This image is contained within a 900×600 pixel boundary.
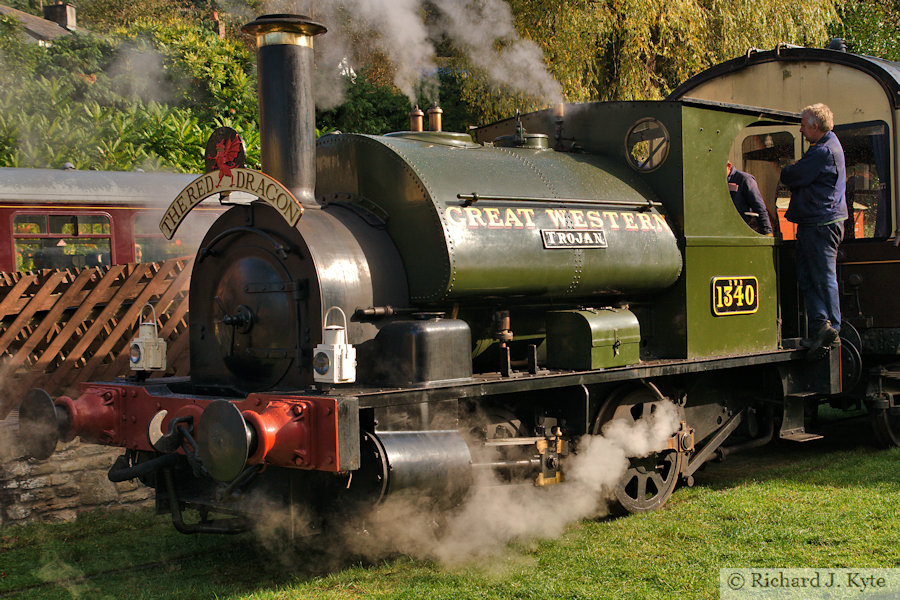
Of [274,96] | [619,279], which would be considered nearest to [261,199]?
[274,96]

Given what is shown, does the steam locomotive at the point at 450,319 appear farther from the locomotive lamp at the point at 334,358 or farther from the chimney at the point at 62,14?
the chimney at the point at 62,14

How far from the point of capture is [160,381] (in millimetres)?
5477

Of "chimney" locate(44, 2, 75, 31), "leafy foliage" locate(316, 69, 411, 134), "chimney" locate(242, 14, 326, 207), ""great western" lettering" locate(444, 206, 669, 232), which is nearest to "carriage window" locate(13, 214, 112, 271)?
"chimney" locate(242, 14, 326, 207)

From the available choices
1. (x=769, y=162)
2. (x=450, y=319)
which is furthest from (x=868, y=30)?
(x=450, y=319)

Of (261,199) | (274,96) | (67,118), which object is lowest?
(261,199)

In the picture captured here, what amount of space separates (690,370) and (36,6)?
42.1 m

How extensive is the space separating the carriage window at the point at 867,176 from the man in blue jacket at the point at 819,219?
1.05 metres

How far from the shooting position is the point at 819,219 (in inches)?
257

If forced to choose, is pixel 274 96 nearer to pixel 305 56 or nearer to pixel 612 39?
pixel 305 56

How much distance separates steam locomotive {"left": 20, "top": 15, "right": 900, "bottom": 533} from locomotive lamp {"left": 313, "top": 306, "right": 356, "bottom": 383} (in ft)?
0.04

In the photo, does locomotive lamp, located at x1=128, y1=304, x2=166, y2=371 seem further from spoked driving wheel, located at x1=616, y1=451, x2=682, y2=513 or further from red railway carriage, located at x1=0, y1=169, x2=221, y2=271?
red railway carriage, located at x1=0, y1=169, x2=221, y2=271

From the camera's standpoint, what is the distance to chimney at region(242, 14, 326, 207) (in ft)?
16.2

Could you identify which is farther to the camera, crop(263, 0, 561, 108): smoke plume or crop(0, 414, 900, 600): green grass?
crop(263, 0, 561, 108): smoke plume

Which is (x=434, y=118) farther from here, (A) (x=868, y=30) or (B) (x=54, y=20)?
(B) (x=54, y=20)
